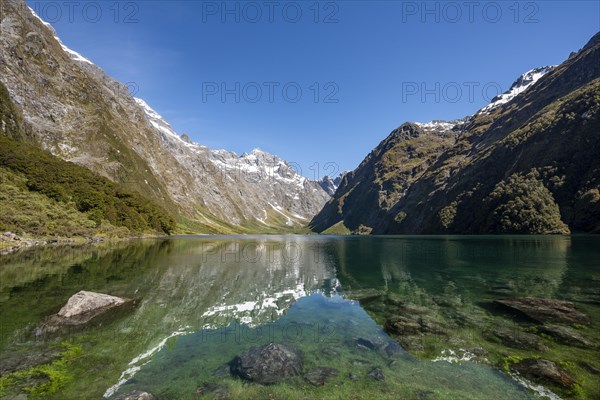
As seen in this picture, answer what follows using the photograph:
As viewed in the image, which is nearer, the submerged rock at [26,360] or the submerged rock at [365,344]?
the submerged rock at [26,360]

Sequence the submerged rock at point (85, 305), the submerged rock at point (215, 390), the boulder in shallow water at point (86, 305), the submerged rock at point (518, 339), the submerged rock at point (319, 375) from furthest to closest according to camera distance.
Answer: the boulder in shallow water at point (86, 305)
the submerged rock at point (85, 305)
the submerged rock at point (518, 339)
the submerged rock at point (319, 375)
the submerged rock at point (215, 390)

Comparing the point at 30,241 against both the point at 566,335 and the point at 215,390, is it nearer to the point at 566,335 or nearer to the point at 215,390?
the point at 215,390

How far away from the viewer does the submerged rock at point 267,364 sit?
15648mm

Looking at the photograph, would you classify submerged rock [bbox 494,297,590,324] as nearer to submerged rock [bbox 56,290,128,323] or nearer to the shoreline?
submerged rock [bbox 56,290,128,323]

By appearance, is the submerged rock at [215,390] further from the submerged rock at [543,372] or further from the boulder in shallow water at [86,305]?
the boulder in shallow water at [86,305]

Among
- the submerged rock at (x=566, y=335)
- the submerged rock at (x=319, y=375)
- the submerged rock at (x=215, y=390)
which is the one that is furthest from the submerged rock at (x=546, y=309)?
the submerged rock at (x=215, y=390)

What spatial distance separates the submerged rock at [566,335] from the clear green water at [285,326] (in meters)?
0.86

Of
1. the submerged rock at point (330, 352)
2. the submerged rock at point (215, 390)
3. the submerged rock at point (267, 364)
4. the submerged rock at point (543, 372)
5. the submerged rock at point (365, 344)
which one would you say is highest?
the submerged rock at point (543, 372)

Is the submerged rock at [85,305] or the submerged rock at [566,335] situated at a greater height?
the submerged rock at [85,305]

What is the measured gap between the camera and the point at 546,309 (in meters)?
26.2

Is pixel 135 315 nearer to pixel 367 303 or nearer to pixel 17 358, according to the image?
pixel 17 358

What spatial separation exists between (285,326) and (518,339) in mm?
15536

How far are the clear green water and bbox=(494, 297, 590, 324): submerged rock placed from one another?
47.2 inches

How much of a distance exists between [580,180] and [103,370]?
242010 millimetres
